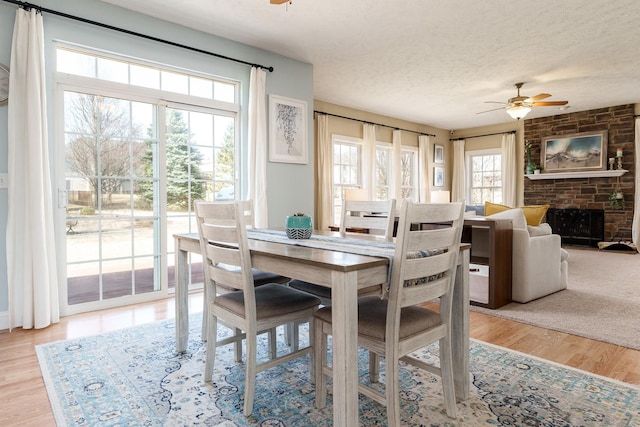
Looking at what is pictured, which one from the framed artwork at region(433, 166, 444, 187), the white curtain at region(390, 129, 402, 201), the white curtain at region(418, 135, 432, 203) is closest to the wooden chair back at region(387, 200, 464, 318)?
the white curtain at region(390, 129, 402, 201)

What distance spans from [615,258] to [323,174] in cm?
483

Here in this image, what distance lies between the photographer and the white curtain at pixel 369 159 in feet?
23.4

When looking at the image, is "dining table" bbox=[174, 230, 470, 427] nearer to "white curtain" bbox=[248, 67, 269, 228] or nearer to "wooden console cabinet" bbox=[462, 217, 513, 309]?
"wooden console cabinet" bbox=[462, 217, 513, 309]

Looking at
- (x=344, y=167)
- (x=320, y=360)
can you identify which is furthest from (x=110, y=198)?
(x=344, y=167)

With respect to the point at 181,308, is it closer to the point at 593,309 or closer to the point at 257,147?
the point at 257,147

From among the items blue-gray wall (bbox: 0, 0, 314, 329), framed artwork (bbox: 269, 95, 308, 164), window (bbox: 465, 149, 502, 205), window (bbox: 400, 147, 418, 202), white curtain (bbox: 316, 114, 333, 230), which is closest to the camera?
blue-gray wall (bbox: 0, 0, 314, 329)

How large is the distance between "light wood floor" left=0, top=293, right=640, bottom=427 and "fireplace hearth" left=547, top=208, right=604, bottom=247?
18.5 ft

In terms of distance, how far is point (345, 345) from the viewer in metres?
1.34

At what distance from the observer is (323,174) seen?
630 centimetres

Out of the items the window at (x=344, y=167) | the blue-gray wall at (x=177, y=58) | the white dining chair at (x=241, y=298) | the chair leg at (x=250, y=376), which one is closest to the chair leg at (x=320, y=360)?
the white dining chair at (x=241, y=298)

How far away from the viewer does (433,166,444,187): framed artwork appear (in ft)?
28.9

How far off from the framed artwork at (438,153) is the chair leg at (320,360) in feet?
25.5

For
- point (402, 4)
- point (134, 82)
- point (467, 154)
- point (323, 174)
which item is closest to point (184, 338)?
point (134, 82)

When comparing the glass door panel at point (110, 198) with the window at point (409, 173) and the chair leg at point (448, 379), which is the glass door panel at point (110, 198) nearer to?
the chair leg at point (448, 379)
